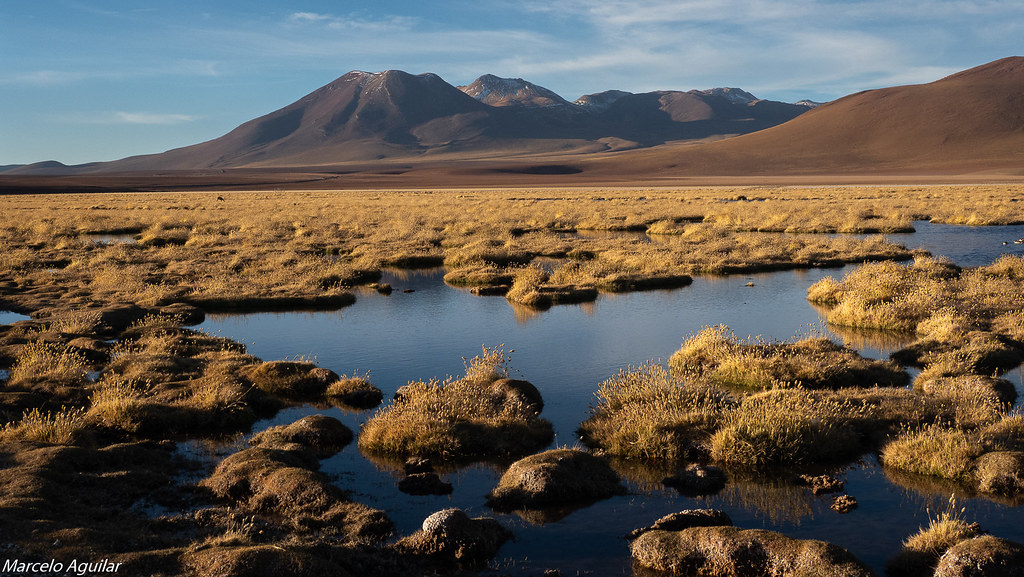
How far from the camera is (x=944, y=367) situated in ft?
48.9

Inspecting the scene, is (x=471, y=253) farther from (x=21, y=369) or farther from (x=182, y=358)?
(x=21, y=369)

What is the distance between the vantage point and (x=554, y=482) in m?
10.1

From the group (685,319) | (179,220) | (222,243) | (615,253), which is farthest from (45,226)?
(685,319)

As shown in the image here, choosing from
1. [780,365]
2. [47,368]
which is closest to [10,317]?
[47,368]

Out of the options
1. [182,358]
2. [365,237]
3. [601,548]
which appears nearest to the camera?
[601,548]

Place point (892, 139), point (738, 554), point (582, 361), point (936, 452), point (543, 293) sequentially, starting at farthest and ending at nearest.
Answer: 1. point (892, 139)
2. point (543, 293)
3. point (582, 361)
4. point (936, 452)
5. point (738, 554)

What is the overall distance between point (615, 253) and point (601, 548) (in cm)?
2463

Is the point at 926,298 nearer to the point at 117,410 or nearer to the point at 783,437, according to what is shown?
the point at 783,437

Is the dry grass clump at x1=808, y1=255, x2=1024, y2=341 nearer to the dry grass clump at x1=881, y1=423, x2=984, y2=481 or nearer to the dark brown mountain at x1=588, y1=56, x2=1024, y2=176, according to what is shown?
the dry grass clump at x1=881, y1=423, x2=984, y2=481

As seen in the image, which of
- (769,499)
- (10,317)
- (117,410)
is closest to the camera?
(769,499)

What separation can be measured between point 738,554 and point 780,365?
298 inches

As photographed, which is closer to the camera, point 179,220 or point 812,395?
point 812,395

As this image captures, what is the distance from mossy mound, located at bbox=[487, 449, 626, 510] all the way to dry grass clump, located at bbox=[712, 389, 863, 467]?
6.13 ft

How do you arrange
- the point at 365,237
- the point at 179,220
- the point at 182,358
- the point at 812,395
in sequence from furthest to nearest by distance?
1. the point at 179,220
2. the point at 365,237
3. the point at 182,358
4. the point at 812,395
